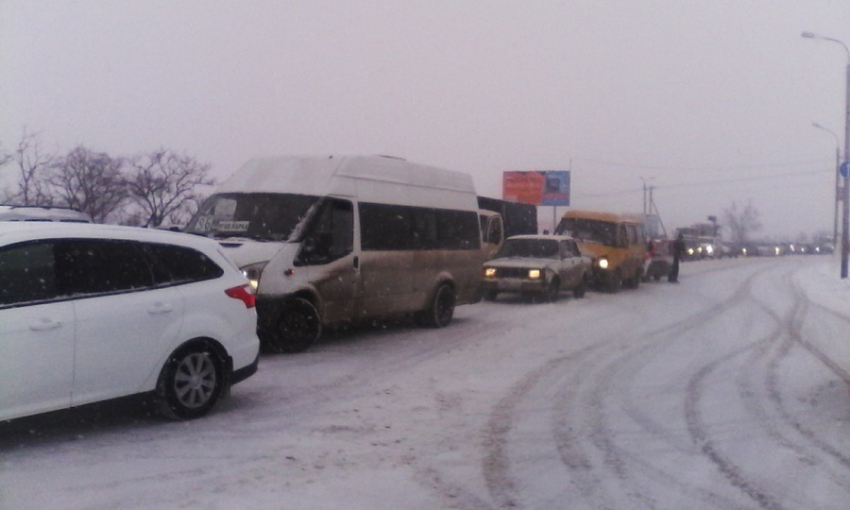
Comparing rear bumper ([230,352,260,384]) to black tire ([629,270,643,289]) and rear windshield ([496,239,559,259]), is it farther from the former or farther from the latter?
black tire ([629,270,643,289])

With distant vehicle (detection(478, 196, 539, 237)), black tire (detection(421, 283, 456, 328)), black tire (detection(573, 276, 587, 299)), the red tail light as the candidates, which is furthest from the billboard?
the red tail light

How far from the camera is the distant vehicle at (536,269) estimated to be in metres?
20.2

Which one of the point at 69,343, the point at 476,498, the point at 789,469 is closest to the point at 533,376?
the point at 789,469

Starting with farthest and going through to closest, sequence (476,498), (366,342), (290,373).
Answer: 1. (366,342)
2. (290,373)
3. (476,498)

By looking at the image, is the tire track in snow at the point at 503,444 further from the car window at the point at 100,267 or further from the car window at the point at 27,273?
the car window at the point at 27,273

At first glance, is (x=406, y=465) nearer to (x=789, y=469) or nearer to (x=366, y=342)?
(x=789, y=469)

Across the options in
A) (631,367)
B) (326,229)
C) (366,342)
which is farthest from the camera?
(366,342)

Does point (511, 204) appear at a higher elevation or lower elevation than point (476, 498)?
higher

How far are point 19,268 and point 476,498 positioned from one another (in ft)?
12.1

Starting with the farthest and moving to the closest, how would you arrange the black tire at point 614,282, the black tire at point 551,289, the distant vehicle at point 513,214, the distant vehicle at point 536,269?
the distant vehicle at point 513,214
the black tire at point 614,282
the black tire at point 551,289
the distant vehicle at point 536,269

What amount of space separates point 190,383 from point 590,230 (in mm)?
20320

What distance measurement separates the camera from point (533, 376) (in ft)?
33.5

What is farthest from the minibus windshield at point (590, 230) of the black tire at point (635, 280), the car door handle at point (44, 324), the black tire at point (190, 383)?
the car door handle at point (44, 324)

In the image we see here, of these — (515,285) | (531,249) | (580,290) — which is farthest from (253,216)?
(580,290)
